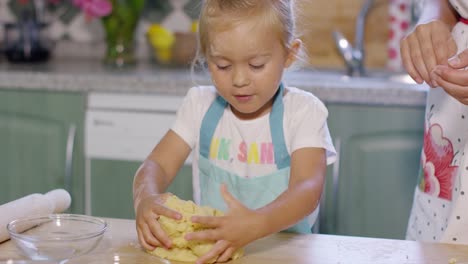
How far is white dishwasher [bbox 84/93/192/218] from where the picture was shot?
2.39 metres

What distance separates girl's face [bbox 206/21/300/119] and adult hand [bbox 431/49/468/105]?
0.93ft

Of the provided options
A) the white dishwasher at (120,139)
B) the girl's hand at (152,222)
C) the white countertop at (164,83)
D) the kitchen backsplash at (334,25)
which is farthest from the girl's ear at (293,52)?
the kitchen backsplash at (334,25)

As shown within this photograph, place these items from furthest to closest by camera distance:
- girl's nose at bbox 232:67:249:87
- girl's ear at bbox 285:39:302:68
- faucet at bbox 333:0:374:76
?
faucet at bbox 333:0:374:76
girl's ear at bbox 285:39:302:68
girl's nose at bbox 232:67:249:87

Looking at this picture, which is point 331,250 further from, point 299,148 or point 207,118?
point 207,118

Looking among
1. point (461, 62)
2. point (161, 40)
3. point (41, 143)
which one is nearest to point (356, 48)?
point (161, 40)

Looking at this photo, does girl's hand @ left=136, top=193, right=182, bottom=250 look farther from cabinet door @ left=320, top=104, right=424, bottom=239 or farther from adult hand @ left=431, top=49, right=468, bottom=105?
cabinet door @ left=320, top=104, right=424, bottom=239

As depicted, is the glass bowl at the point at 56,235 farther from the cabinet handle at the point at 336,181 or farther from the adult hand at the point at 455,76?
the cabinet handle at the point at 336,181

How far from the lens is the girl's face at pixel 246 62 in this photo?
1.29m

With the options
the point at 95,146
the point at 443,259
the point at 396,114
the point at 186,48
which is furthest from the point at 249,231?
the point at 186,48

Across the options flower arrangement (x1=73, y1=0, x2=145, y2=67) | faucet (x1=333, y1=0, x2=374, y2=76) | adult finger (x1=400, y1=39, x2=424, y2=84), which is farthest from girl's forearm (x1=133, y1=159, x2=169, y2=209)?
flower arrangement (x1=73, y1=0, x2=145, y2=67)

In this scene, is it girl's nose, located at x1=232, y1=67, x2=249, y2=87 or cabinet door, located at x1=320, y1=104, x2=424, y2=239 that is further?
cabinet door, located at x1=320, y1=104, x2=424, y2=239

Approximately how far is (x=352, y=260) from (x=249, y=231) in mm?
149

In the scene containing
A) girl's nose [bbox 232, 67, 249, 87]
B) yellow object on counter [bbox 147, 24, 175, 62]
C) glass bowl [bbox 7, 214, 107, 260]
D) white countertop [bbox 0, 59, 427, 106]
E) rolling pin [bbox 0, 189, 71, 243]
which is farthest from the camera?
yellow object on counter [bbox 147, 24, 175, 62]

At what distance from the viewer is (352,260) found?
1088 millimetres
